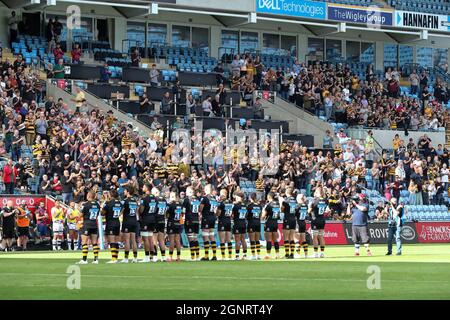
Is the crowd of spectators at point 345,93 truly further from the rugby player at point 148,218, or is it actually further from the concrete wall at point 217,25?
the rugby player at point 148,218

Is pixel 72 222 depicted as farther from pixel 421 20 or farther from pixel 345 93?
pixel 421 20

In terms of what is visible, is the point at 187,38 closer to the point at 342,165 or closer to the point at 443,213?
the point at 342,165

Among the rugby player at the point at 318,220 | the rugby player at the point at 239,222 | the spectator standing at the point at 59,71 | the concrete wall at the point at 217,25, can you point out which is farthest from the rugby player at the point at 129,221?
the concrete wall at the point at 217,25

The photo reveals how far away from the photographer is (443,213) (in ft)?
165

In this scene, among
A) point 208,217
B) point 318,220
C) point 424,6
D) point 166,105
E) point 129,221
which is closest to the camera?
point 129,221

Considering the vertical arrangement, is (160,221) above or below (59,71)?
below

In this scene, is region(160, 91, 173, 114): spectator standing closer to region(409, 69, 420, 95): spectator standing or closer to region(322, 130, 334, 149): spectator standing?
region(322, 130, 334, 149): spectator standing

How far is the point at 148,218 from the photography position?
30562mm

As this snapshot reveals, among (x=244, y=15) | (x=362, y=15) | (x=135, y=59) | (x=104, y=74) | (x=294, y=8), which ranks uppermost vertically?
(x=294, y=8)

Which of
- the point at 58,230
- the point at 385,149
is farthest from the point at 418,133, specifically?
the point at 58,230

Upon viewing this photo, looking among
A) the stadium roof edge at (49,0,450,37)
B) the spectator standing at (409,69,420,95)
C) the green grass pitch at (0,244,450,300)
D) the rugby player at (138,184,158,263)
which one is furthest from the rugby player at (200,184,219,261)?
the spectator standing at (409,69,420,95)

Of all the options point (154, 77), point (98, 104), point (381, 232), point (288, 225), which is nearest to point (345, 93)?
point (154, 77)

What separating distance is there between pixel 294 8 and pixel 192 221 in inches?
1157

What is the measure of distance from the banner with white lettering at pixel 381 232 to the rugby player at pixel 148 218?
16.9 m
